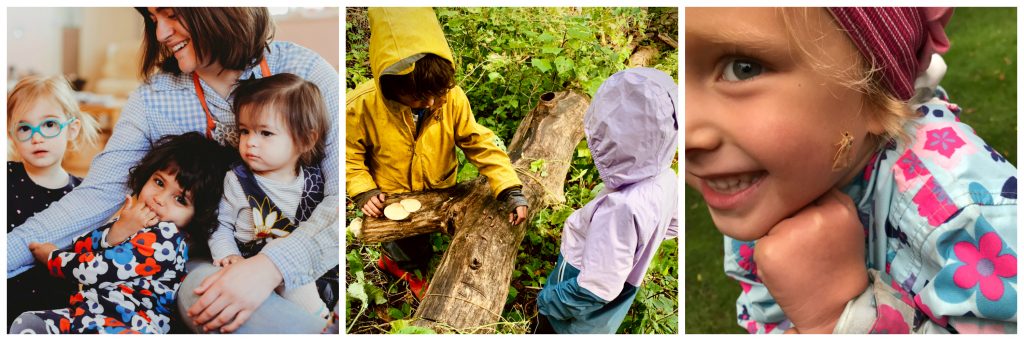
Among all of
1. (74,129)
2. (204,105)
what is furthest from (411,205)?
(74,129)

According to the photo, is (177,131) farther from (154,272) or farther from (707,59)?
(707,59)

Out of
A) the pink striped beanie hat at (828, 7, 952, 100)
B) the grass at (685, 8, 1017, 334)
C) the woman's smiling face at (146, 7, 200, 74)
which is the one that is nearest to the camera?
the pink striped beanie hat at (828, 7, 952, 100)

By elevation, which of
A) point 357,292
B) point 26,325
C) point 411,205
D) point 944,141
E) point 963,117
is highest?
point 944,141

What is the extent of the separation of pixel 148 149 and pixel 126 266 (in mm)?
362

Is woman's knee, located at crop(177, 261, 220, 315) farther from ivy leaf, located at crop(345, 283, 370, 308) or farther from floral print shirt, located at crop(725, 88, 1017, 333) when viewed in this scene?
floral print shirt, located at crop(725, 88, 1017, 333)

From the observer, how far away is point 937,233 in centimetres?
225

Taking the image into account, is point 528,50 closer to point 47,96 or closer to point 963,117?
point 47,96

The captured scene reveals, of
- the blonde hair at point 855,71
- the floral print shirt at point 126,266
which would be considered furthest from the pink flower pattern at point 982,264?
the floral print shirt at point 126,266

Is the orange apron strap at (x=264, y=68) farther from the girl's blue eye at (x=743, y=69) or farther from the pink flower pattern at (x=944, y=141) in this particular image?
the pink flower pattern at (x=944, y=141)

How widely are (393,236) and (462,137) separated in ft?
1.22

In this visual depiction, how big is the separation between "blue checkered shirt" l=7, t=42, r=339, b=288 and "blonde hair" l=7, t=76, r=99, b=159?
4.3 inches

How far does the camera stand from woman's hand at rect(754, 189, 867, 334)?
241cm

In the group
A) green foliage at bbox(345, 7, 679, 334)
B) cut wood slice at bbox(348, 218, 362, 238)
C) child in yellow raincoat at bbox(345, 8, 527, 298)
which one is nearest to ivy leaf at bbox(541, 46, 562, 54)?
green foliage at bbox(345, 7, 679, 334)

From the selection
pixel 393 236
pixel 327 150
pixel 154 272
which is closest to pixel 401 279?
pixel 393 236
